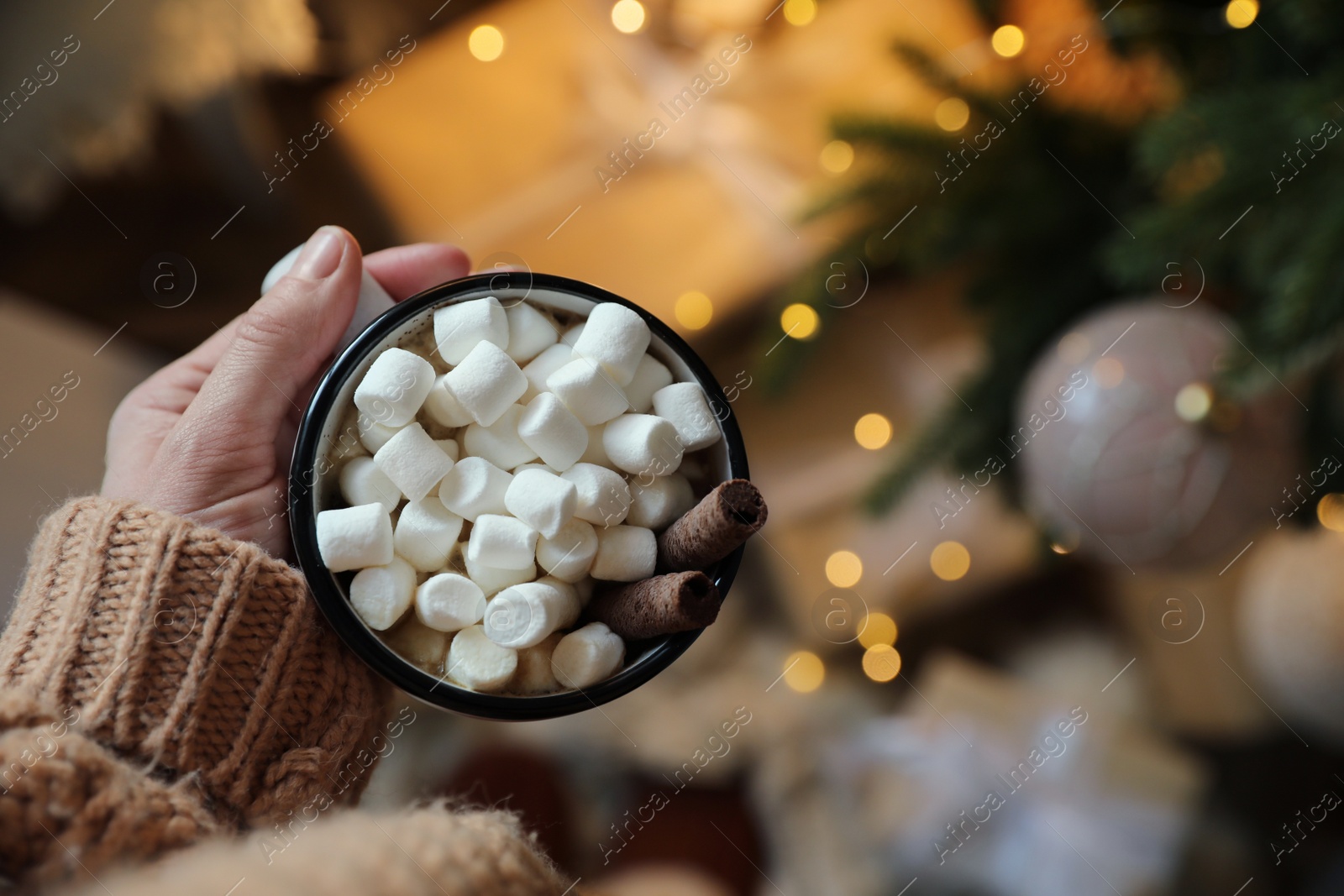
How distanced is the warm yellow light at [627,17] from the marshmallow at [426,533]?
0.98 meters

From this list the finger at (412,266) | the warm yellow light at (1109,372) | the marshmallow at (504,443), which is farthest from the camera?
the warm yellow light at (1109,372)

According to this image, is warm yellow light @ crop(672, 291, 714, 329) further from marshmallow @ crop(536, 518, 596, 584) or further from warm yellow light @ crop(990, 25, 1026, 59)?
marshmallow @ crop(536, 518, 596, 584)

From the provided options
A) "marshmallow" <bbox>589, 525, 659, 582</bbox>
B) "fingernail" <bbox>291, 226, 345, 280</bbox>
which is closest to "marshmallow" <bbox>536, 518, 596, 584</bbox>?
"marshmallow" <bbox>589, 525, 659, 582</bbox>

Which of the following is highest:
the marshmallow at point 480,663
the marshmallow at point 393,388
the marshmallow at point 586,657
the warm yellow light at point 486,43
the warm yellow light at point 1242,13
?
the warm yellow light at point 486,43

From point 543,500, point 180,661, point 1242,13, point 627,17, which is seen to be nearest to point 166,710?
point 180,661

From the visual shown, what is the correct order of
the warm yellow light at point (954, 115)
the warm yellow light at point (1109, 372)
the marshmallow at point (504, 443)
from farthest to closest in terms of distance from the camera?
the warm yellow light at point (954, 115) → the warm yellow light at point (1109, 372) → the marshmallow at point (504, 443)

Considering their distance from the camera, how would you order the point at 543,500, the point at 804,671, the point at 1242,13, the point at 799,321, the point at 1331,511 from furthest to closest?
the point at 804,671
the point at 799,321
the point at 1331,511
the point at 1242,13
the point at 543,500

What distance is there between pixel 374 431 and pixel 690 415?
174 mm

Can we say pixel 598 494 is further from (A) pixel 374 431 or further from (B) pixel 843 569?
(B) pixel 843 569

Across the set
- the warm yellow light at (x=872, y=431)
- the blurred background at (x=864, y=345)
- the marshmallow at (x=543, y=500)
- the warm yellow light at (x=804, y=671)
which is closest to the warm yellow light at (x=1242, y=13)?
the blurred background at (x=864, y=345)

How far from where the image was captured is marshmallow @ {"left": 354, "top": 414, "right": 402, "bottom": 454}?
0.46 m

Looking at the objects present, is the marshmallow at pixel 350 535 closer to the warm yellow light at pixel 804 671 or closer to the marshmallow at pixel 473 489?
the marshmallow at pixel 473 489

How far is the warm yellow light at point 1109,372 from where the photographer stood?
746mm

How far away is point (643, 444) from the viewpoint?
18.4 inches
